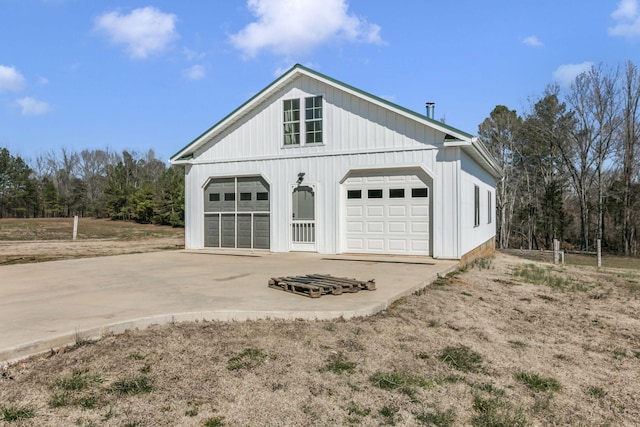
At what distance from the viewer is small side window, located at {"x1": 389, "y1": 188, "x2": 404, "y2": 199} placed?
482 inches

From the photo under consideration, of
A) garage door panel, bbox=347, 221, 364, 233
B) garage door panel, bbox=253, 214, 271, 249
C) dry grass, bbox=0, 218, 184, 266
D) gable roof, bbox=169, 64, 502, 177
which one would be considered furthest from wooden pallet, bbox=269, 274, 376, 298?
dry grass, bbox=0, 218, 184, 266

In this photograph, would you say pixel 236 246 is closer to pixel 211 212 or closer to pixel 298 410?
pixel 211 212

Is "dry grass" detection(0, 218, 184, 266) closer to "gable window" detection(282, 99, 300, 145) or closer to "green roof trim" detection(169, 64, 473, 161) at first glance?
"green roof trim" detection(169, 64, 473, 161)

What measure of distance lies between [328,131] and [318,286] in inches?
288

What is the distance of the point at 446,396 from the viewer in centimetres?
353

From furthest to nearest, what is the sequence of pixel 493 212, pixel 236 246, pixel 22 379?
1. pixel 493 212
2. pixel 236 246
3. pixel 22 379

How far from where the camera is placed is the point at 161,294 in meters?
6.61

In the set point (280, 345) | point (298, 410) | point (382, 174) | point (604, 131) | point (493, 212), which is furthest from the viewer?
point (604, 131)

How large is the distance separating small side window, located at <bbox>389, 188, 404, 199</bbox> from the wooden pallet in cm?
545

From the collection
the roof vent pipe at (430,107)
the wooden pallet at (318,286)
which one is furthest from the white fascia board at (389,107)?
the wooden pallet at (318,286)

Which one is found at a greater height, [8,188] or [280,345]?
[8,188]

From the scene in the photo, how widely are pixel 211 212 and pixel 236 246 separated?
1483mm

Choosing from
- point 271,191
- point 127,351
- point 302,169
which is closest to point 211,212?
point 271,191

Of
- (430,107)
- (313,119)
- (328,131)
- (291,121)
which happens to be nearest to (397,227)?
(328,131)
